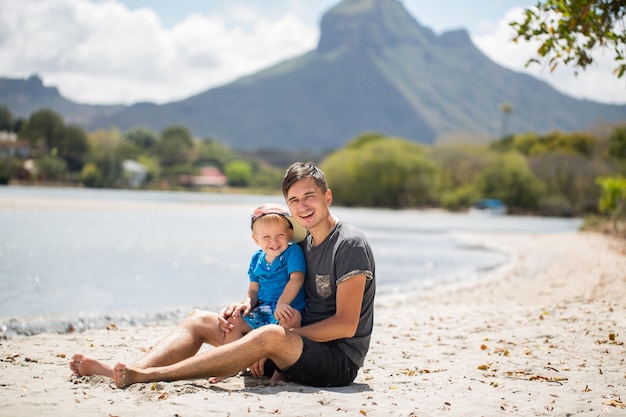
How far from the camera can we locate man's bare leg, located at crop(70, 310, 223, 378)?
4.54 m

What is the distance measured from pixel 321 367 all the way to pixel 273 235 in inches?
40.2

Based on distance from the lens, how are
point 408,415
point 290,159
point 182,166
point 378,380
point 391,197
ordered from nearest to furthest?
point 408,415 → point 378,380 → point 391,197 → point 182,166 → point 290,159

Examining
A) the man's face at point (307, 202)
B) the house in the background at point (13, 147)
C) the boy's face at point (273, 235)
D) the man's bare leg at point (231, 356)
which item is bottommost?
the man's bare leg at point (231, 356)

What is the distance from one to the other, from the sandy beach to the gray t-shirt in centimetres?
43

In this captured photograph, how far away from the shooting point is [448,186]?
8462 centimetres

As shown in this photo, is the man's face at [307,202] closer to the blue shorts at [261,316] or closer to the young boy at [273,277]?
the young boy at [273,277]

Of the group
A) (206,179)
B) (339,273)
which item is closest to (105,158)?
(206,179)

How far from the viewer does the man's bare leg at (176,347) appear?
179 inches

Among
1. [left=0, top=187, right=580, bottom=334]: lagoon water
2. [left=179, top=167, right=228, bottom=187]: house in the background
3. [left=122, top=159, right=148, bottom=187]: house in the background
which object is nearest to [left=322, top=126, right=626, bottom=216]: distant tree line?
[left=122, top=159, right=148, bottom=187]: house in the background

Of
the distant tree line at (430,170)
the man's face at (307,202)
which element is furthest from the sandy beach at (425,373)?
the distant tree line at (430,170)

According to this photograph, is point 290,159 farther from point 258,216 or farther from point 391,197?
point 258,216

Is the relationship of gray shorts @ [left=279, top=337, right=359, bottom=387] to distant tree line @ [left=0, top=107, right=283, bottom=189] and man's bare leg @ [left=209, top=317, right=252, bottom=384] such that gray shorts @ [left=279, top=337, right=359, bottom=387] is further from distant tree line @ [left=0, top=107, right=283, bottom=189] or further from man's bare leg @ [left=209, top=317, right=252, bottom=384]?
distant tree line @ [left=0, top=107, right=283, bottom=189]

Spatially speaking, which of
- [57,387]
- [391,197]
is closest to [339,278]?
[57,387]

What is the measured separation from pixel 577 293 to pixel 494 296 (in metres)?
1.39
